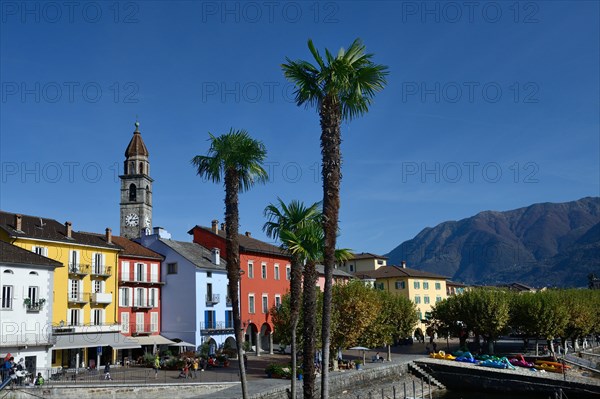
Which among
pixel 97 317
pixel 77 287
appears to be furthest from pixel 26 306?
pixel 97 317

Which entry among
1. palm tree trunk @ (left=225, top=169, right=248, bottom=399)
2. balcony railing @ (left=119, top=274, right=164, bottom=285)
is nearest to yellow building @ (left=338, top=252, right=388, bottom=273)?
balcony railing @ (left=119, top=274, right=164, bottom=285)

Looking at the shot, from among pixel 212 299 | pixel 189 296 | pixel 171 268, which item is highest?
pixel 171 268

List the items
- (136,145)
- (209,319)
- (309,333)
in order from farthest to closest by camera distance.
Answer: (136,145) < (209,319) < (309,333)

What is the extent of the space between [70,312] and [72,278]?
2919mm

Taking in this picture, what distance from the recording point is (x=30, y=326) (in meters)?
42.2

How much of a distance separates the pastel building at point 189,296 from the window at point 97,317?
8.92m

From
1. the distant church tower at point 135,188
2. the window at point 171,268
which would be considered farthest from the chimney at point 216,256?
the distant church tower at point 135,188

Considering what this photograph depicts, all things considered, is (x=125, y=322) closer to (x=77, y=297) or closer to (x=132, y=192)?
(x=77, y=297)

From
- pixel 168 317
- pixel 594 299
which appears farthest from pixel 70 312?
pixel 594 299

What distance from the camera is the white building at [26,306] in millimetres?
40875

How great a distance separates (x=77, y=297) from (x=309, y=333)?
1402 inches

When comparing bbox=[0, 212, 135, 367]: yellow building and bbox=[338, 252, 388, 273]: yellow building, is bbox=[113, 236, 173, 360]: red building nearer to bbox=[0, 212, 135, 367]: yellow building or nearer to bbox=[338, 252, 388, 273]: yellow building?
bbox=[0, 212, 135, 367]: yellow building

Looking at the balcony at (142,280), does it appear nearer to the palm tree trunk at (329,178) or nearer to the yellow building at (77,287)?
the yellow building at (77,287)

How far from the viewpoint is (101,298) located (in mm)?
52750
